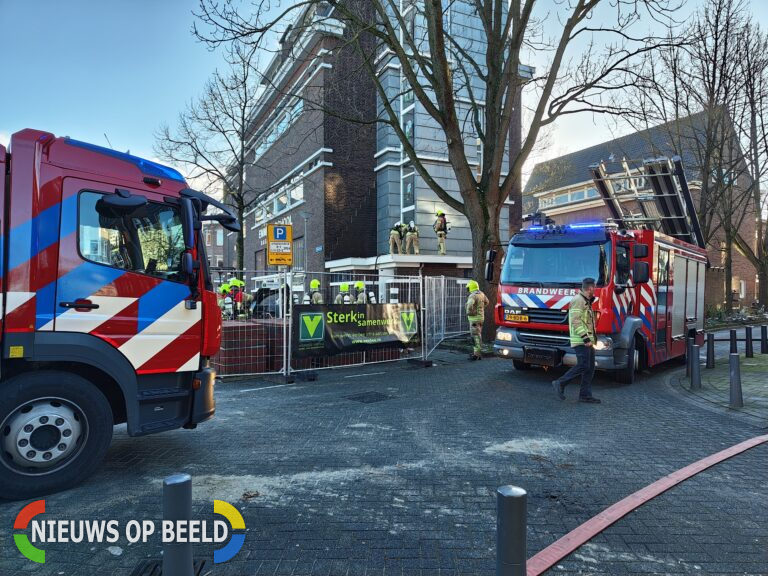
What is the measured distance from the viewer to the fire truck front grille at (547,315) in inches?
332

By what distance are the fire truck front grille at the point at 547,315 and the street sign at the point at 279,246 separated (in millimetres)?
5453

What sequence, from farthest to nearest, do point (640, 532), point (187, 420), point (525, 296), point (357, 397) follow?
1. point (525, 296)
2. point (357, 397)
3. point (187, 420)
4. point (640, 532)

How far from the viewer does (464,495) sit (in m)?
3.96

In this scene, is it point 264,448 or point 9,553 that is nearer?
point 9,553

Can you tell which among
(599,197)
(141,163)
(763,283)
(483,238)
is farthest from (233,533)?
(763,283)

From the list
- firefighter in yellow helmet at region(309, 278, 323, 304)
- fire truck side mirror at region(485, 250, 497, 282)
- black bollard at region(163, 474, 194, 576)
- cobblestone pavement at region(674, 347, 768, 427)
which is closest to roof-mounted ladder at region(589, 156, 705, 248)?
fire truck side mirror at region(485, 250, 497, 282)

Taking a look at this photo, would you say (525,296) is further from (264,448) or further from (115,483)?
(115,483)

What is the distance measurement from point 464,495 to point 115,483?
2.99m

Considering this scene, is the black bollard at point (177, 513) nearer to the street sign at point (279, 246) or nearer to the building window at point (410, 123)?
the street sign at point (279, 246)

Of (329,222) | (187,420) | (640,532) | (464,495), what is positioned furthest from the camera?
(329,222)

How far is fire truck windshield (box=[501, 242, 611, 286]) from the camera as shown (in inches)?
332

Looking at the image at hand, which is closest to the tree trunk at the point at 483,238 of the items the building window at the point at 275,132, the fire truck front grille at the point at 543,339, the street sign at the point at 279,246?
the fire truck front grille at the point at 543,339

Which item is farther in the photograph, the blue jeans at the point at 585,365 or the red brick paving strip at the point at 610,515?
the blue jeans at the point at 585,365

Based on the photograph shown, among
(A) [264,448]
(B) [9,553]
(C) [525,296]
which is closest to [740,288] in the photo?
(C) [525,296]
